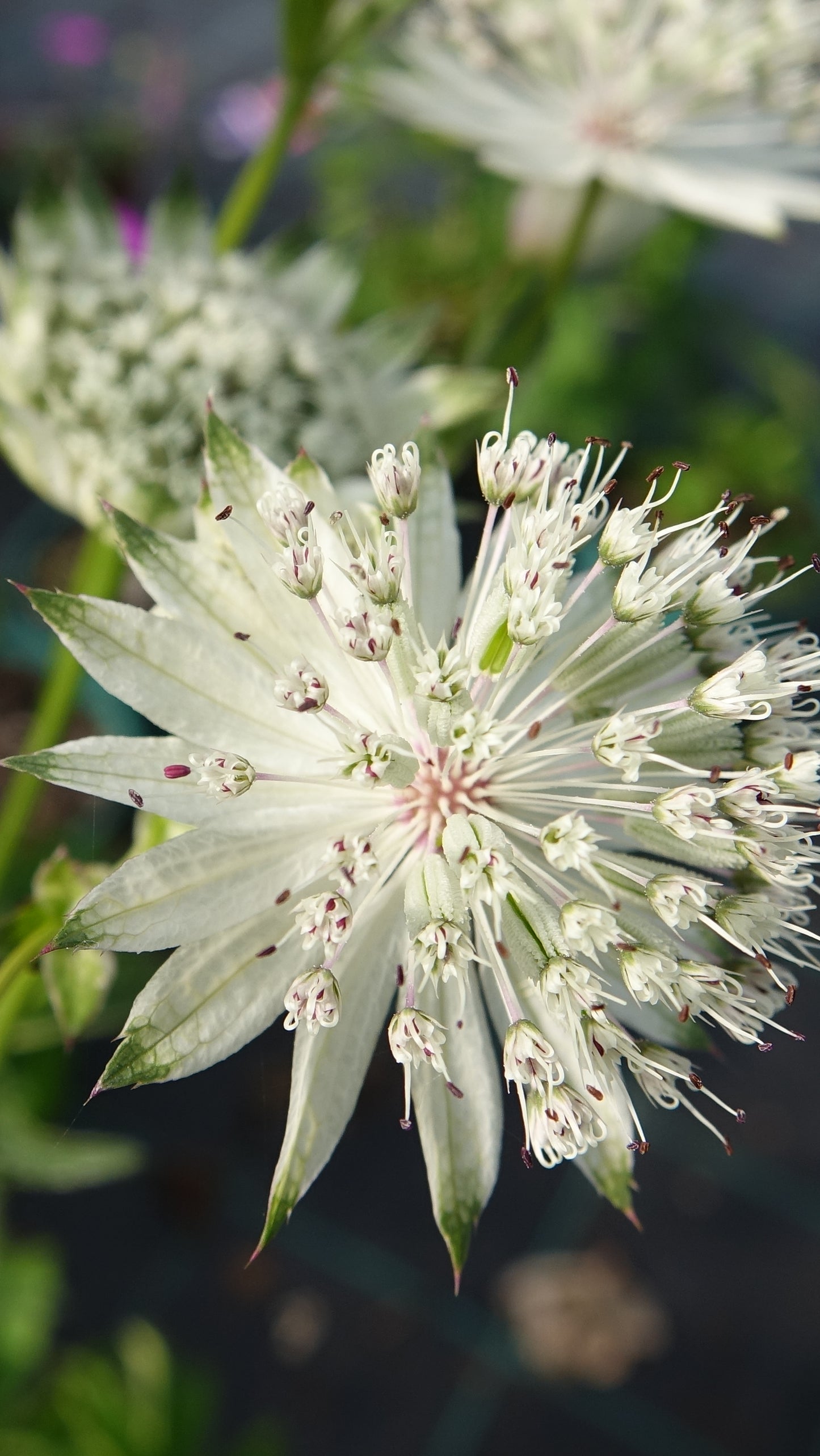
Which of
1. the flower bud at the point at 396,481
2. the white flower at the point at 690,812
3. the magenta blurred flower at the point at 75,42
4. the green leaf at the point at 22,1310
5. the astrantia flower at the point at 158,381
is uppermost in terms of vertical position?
the magenta blurred flower at the point at 75,42

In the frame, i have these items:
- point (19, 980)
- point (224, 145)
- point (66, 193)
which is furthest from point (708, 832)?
point (224, 145)

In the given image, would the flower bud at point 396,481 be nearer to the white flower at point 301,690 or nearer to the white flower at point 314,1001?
the white flower at point 301,690

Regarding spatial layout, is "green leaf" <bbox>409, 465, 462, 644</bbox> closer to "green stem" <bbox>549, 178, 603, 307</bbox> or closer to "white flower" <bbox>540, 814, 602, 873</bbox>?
"white flower" <bbox>540, 814, 602, 873</bbox>

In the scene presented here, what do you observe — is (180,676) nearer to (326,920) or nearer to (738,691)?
(326,920)

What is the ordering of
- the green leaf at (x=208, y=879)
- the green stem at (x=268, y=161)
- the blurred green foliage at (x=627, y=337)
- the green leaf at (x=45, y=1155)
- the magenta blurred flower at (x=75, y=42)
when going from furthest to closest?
the magenta blurred flower at (x=75, y=42), the blurred green foliage at (x=627, y=337), the green leaf at (x=45, y=1155), the green stem at (x=268, y=161), the green leaf at (x=208, y=879)

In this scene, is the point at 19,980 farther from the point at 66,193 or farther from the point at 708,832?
the point at 66,193

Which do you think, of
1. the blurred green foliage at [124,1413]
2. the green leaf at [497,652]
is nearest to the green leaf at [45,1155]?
the blurred green foliage at [124,1413]
